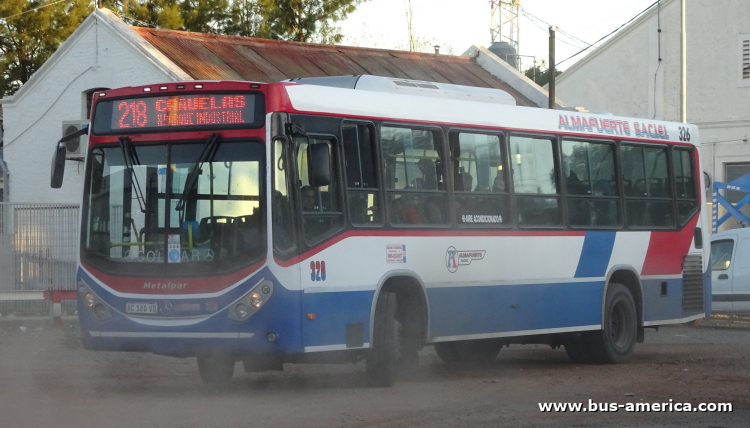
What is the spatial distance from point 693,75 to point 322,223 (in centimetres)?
3193

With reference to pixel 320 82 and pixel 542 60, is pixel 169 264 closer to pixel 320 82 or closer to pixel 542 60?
pixel 320 82

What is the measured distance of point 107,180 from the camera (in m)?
10.9

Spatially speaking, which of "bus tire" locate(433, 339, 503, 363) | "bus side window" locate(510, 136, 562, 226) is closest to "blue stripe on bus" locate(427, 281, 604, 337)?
A: "bus side window" locate(510, 136, 562, 226)

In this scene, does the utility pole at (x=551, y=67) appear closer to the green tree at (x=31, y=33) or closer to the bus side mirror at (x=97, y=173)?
the green tree at (x=31, y=33)

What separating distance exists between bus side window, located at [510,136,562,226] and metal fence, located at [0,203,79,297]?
9170 mm

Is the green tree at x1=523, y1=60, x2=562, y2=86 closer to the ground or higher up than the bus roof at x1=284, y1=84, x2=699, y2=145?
higher up

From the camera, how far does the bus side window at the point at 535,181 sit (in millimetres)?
13078

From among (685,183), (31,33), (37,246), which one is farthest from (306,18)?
(685,183)

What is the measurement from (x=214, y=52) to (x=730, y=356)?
1543 cm

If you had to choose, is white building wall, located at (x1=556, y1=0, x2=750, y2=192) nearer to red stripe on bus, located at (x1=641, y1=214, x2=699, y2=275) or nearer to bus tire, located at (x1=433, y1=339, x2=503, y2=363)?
red stripe on bus, located at (x1=641, y1=214, x2=699, y2=275)

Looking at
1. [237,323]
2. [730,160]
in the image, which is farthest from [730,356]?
[730,160]

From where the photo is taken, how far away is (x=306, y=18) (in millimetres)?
38844

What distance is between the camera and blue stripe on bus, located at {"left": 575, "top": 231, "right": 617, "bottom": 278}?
13945 millimetres

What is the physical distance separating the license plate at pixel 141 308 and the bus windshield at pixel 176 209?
0.99ft
